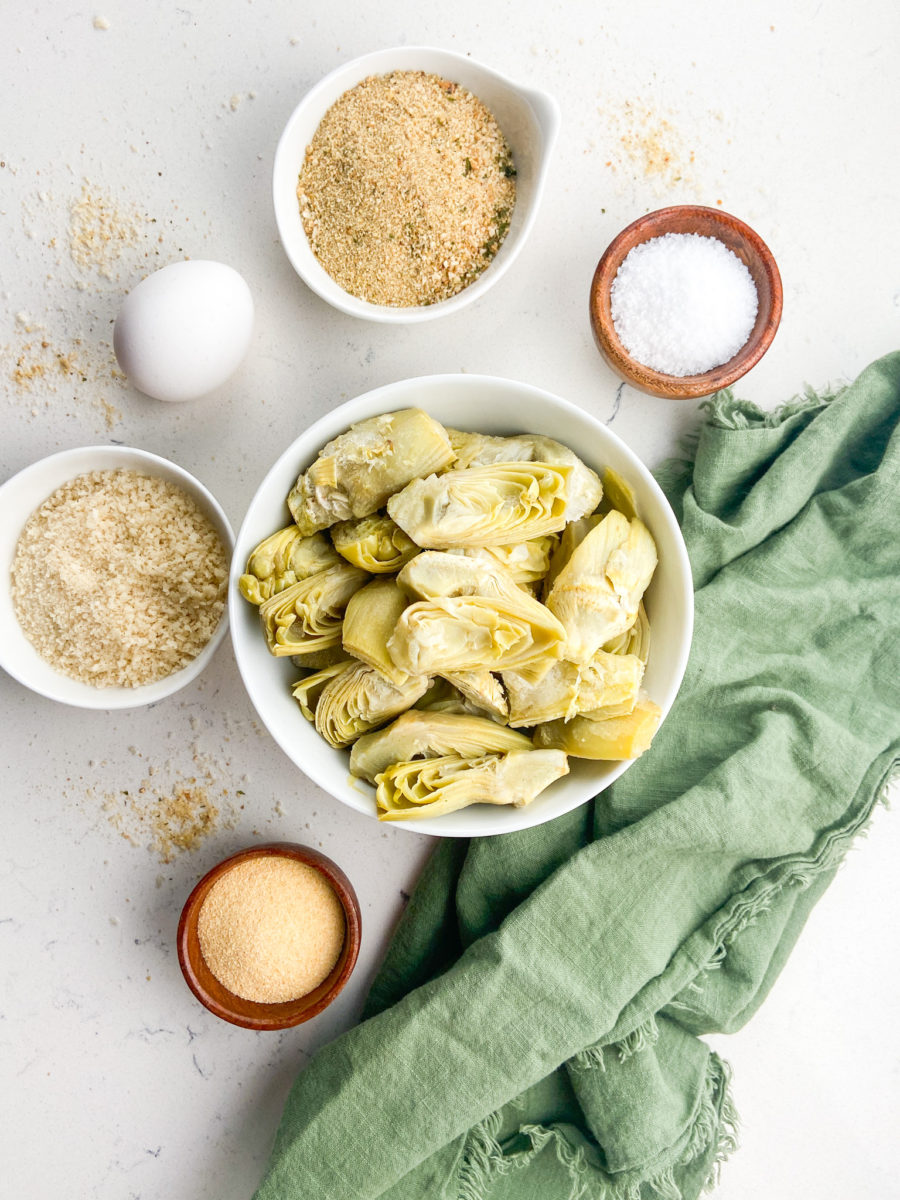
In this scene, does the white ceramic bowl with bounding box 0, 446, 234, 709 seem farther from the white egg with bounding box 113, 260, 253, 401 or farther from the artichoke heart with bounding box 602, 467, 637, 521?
the artichoke heart with bounding box 602, 467, 637, 521

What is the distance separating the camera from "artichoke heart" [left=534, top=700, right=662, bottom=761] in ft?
3.37

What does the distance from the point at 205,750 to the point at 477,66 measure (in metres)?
1.00

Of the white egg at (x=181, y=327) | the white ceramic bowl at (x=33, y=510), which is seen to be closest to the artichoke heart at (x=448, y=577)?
the white ceramic bowl at (x=33, y=510)

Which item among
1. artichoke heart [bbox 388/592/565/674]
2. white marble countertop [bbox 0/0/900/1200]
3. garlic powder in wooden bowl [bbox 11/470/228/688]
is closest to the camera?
artichoke heart [bbox 388/592/565/674]

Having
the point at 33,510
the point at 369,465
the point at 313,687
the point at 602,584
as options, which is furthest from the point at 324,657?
the point at 33,510

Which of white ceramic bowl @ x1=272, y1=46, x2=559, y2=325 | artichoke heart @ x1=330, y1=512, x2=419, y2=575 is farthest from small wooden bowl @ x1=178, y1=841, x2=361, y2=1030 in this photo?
white ceramic bowl @ x1=272, y1=46, x2=559, y2=325

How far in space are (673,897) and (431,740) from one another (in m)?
0.46

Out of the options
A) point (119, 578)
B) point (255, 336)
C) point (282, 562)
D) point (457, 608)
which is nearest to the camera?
point (457, 608)

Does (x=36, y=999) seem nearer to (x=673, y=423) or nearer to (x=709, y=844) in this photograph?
(x=709, y=844)

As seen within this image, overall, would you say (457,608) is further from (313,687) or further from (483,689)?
(313,687)

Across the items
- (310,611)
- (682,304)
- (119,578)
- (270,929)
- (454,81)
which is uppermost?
(454,81)

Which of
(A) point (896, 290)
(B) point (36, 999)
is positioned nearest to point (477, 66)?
(A) point (896, 290)

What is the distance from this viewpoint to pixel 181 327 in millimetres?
1144

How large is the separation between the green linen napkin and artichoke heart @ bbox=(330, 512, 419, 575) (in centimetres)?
46
